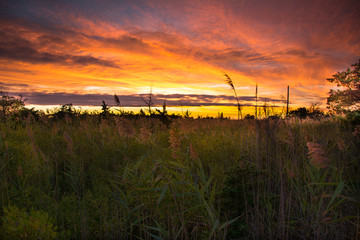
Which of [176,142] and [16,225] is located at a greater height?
[176,142]

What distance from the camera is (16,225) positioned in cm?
163

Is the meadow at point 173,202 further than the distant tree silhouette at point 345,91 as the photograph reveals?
No

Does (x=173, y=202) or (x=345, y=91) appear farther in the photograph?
(x=345, y=91)

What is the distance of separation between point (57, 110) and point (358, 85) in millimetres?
23134

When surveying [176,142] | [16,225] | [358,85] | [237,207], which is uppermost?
[358,85]

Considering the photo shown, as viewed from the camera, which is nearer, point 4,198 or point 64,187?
point 4,198

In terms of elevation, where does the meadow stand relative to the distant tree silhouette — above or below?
below

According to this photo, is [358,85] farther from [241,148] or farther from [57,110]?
[57,110]

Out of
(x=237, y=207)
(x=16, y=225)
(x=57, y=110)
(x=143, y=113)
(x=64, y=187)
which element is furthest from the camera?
(x=143, y=113)

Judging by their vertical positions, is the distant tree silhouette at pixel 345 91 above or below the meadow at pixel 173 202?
above

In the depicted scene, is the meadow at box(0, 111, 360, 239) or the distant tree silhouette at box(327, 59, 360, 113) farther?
the distant tree silhouette at box(327, 59, 360, 113)

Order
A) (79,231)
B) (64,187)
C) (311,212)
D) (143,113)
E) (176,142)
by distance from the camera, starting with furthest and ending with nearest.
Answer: (143,113), (64,187), (311,212), (79,231), (176,142)

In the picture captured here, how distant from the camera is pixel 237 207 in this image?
3.51 metres

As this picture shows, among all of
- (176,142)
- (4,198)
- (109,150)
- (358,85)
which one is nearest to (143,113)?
(109,150)
